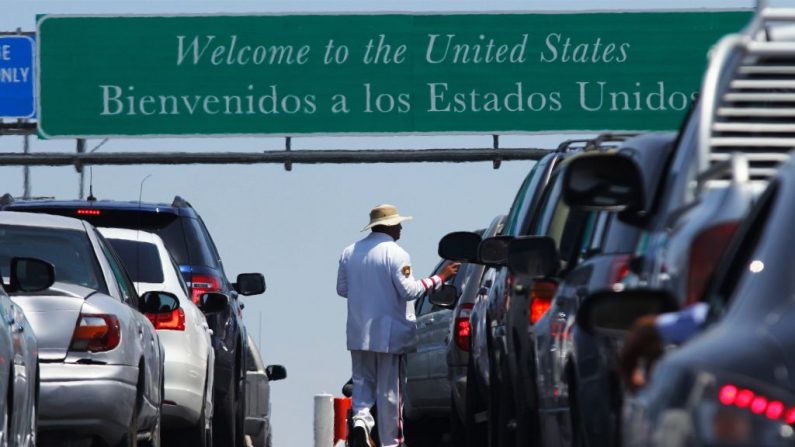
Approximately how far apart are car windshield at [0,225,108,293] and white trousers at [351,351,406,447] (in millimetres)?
5534

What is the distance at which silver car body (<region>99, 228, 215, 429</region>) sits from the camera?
14.7 metres

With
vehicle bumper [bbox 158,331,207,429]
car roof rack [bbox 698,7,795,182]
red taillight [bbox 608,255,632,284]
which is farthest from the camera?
vehicle bumper [bbox 158,331,207,429]

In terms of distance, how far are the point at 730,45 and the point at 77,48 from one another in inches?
960

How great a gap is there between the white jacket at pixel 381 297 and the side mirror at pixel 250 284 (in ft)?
6.24

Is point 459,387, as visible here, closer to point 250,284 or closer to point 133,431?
point 133,431

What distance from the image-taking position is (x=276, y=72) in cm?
3123

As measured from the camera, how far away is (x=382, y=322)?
1775cm

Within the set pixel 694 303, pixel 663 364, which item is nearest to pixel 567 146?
pixel 694 303

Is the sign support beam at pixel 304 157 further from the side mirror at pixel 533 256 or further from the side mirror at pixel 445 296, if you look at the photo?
the side mirror at pixel 533 256

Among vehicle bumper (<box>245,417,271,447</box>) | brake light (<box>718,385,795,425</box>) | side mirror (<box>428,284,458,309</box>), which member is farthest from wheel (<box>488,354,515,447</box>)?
vehicle bumper (<box>245,417,271,447</box>)

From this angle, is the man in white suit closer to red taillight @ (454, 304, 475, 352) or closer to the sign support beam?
red taillight @ (454, 304, 475, 352)

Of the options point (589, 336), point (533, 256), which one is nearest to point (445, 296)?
point (533, 256)

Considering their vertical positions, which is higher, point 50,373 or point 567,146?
point 567,146

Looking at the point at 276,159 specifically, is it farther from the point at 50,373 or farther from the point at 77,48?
the point at 50,373
